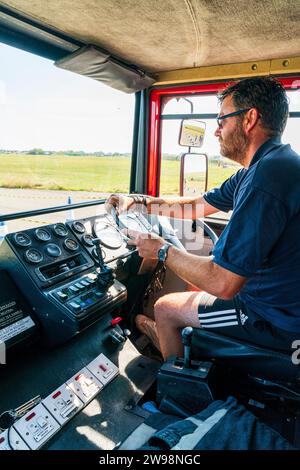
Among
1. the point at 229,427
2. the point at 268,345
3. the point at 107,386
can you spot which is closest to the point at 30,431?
the point at 107,386

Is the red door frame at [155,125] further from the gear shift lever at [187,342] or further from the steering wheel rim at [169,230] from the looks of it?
the gear shift lever at [187,342]

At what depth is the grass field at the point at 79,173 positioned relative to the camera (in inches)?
108

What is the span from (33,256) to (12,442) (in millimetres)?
861

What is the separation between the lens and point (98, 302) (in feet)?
6.05

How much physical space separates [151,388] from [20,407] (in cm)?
71

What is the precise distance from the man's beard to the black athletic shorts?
714 mm

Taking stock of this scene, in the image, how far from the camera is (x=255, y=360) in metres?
1.40

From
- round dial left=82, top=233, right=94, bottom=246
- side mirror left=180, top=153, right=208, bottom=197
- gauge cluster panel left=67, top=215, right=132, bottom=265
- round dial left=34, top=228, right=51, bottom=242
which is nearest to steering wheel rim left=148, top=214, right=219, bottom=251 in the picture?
gauge cluster panel left=67, top=215, right=132, bottom=265

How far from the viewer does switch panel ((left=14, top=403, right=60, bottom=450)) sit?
4.66 ft

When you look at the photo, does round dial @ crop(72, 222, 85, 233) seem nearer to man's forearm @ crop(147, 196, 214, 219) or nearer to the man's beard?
man's forearm @ crop(147, 196, 214, 219)

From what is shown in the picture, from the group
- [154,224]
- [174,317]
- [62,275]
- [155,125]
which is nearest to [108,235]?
[154,224]

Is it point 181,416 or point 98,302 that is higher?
point 98,302

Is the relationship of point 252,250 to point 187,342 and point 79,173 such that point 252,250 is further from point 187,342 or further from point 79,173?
point 79,173
